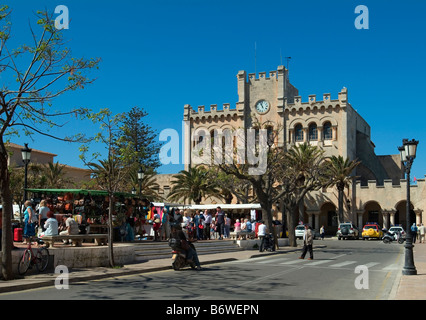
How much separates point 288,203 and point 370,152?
3158 centimetres

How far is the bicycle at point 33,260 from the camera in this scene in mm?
12219

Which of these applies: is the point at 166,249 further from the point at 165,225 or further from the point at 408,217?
the point at 408,217

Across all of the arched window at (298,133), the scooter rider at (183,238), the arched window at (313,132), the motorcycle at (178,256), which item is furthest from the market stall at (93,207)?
the arched window at (298,133)

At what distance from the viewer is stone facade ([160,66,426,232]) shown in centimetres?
5169

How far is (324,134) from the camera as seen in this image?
2176 inches

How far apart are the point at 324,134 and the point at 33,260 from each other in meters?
46.8

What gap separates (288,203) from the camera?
31922 mm

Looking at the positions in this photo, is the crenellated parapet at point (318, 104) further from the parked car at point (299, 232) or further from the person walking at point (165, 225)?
the person walking at point (165, 225)

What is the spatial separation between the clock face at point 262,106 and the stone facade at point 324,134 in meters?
0.13

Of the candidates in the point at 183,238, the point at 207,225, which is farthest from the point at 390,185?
the point at 183,238
